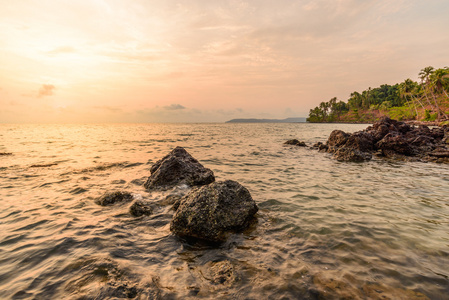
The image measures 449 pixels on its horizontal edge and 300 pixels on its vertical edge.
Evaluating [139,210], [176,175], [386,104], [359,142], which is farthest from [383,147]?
[386,104]

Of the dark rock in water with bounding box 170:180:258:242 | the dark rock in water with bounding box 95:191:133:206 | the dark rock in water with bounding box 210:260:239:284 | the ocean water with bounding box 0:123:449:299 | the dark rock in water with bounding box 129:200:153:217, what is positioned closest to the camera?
the ocean water with bounding box 0:123:449:299

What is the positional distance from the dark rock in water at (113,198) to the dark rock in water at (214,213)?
3404 mm

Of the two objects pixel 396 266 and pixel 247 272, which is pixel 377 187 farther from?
pixel 247 272

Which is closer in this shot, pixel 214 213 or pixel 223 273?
pixel 223 273

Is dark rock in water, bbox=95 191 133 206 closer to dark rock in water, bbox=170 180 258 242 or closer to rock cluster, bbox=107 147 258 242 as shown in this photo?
rock cluster, bbox=107 147 258 242

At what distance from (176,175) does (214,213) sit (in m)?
5.50

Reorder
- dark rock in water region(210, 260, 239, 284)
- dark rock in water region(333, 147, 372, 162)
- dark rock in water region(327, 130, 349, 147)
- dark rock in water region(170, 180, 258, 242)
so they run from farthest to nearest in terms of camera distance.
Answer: dark rock in water region(327, 130, 349, 147), dark rock in water region(333, 147, 372, 162), dark rock in water region(170, 180, 258, 242), dark rock in water region(210, 260, 239, 284)

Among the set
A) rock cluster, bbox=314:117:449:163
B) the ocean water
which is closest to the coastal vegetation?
rock cluster, bbox=314:117:449:163

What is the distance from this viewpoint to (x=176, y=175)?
11039 mm

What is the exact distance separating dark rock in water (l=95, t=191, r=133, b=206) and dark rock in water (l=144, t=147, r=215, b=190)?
63.4 inches

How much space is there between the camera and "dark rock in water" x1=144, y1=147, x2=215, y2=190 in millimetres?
10648

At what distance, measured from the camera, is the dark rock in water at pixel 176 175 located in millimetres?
10648

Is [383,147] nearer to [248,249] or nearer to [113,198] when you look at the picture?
[248,249]

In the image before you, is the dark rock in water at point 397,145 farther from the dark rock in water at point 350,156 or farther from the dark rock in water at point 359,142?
the dark rock in water at point 350,156
